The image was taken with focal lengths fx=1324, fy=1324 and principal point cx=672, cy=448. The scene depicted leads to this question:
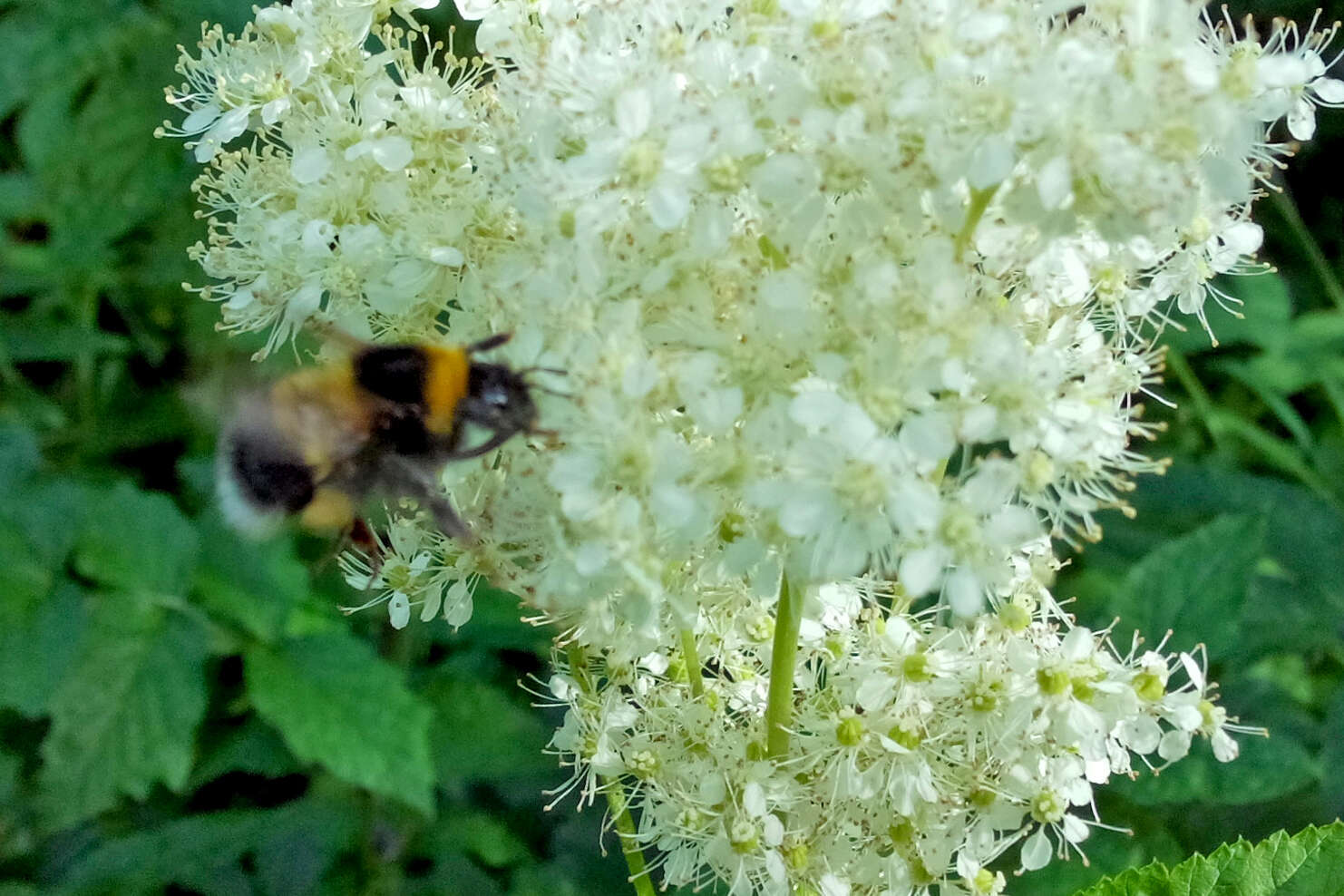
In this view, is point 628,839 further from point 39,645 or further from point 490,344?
point 39,645

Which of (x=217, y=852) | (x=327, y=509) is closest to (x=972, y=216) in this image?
(x=327, y=509)

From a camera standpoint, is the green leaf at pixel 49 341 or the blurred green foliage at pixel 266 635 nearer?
the blurred green foliage at pixel 266 635

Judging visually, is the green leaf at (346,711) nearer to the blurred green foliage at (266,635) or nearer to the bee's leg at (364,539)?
the blurred green foliage at (266,635)

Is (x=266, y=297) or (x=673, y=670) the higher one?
(x=266, y=297)

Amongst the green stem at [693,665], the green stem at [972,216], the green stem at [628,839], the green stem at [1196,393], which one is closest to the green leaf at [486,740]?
the green stem at [628,839]

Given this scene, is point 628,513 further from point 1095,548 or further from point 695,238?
point 1095,548

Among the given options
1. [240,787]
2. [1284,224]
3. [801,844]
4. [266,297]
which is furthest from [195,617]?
[1284,224]
